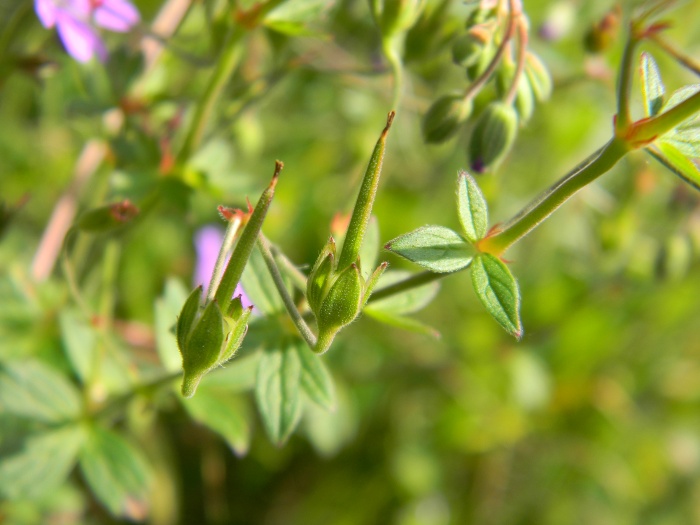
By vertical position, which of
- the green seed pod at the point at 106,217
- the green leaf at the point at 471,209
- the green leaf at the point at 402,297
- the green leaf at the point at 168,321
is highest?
the green leaf at the point at 471,209

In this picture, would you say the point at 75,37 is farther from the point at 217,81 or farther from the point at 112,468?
the point at 112,468

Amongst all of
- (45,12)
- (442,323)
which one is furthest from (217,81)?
(442,323)

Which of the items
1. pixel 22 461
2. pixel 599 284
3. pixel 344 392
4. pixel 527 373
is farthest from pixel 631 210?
pixel 22 461

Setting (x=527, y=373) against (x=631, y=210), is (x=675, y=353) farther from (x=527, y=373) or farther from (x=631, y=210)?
(x=631, y=210)

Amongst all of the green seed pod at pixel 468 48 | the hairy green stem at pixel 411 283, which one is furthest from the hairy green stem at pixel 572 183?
the green seed pod at pixel 468 48

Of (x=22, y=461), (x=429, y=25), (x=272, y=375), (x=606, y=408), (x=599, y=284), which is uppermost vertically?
(x=429, y=25)

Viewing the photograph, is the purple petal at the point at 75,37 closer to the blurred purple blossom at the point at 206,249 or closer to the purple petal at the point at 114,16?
the purple petal at the point at 114,16

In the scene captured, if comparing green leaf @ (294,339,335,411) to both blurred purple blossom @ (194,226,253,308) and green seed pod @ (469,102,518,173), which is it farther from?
blurred purple blossom @ (194,226,253,308)
